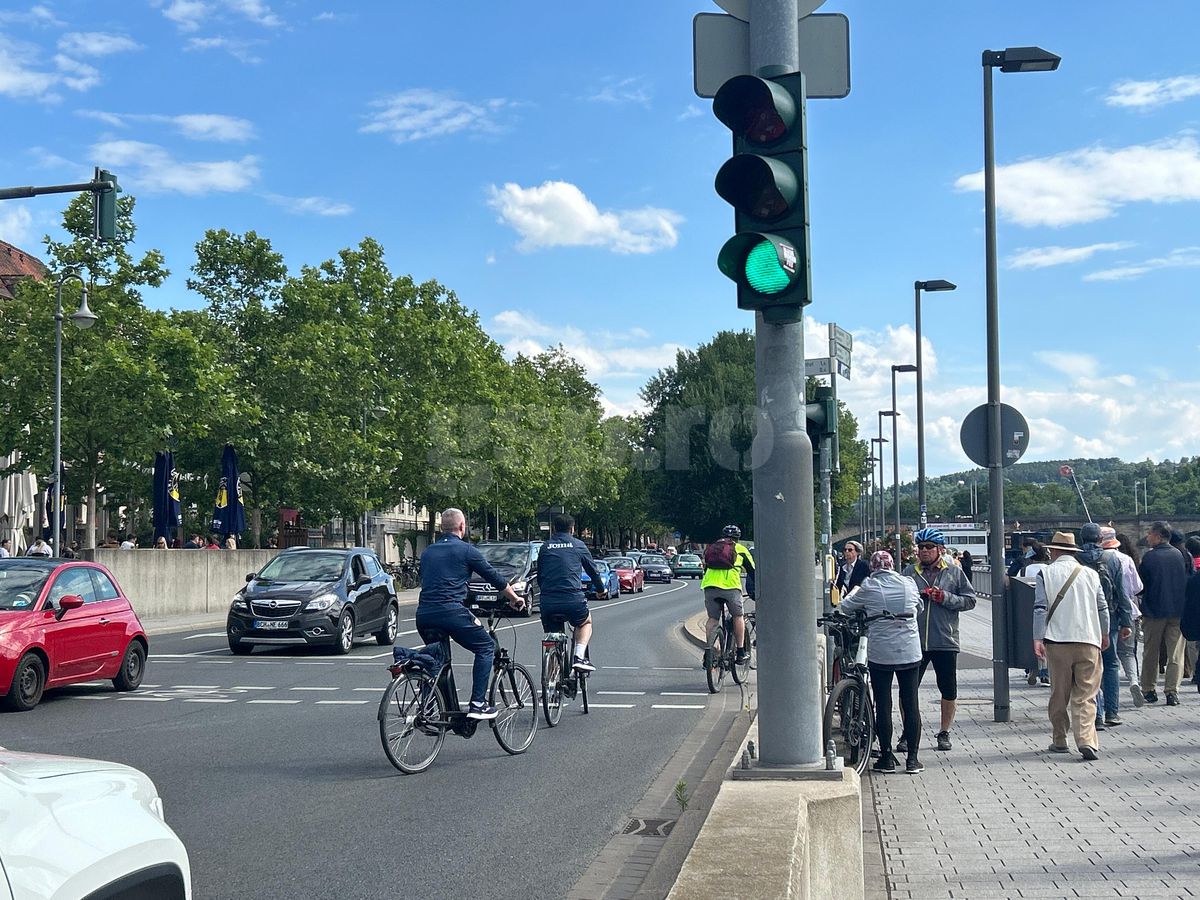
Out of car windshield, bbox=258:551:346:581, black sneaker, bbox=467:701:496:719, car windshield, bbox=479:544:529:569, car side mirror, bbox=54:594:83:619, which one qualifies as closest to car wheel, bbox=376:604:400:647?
car windshield, bbox=258:551:346:581

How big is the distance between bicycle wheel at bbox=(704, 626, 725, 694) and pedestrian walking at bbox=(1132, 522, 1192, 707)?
14.3 ft

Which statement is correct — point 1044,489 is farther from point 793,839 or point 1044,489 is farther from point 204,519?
point 793,839

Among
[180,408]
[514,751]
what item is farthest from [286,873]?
[180,408]

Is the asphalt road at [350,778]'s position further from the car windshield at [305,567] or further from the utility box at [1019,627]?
the car windshield at [305,567]

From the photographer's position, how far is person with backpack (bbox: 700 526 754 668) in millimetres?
15469

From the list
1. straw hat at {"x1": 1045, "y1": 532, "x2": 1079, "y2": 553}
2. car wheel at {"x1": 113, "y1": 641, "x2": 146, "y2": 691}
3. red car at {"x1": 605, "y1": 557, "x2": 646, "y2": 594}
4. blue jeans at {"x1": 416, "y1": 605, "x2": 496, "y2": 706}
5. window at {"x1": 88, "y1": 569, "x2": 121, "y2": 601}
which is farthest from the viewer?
red car at {"x1": 605, "y1": 557, "x2": 646, "y2": 594}

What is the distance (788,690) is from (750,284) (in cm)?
157

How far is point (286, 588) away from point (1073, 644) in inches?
498

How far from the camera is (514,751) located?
35.0 feet

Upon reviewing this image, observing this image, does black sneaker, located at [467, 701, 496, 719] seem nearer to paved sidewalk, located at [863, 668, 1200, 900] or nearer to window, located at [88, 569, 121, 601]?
paved sidewalk, located at [863, 668, 1200, 900]

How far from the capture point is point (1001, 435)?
42.4 feet

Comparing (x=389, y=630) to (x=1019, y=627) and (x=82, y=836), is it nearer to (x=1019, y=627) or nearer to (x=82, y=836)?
(x=1019, y=627)

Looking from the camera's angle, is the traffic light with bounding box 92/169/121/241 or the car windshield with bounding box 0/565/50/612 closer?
the car windshield with bounding box 0/565/50/612

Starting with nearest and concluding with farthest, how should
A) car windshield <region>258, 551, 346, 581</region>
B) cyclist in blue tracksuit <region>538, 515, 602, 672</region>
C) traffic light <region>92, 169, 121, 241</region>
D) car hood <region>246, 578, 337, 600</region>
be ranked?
cyclist in blue tracksuit <region>538, 515, 602, 672</region> → traffic light <region>92, 169, 121, 241</region> → car hood <region>246, 578, 337, 600</region> → car windshield <region>258, 551, 346, 581</region>
